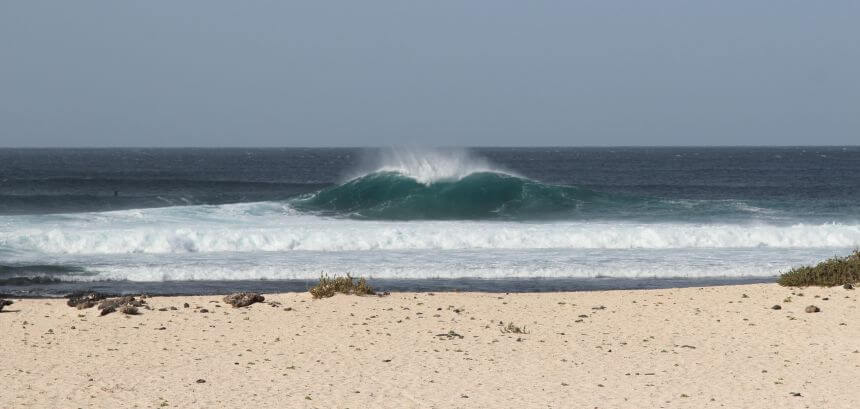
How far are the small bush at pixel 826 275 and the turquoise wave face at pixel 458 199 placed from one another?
15581mm

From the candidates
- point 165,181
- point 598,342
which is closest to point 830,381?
point 598,342

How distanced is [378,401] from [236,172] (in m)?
67.4

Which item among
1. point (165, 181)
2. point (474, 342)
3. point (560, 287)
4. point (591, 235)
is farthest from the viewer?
point (165, 181)

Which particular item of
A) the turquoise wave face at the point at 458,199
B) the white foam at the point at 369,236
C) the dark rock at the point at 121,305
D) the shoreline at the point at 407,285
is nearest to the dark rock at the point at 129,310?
the dark rock at the point at 121,305

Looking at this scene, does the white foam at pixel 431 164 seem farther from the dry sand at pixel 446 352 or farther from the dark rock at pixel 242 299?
the dark rock at pixel 242 299

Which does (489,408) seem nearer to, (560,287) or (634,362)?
(634,362)

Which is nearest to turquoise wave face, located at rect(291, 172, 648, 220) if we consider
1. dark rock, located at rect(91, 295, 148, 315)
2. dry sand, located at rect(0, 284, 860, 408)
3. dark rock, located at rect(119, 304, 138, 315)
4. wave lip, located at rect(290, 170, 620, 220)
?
wave lip, located at rect(290, 170, 620, 220)

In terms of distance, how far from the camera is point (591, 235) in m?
22.6

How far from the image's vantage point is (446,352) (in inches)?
404

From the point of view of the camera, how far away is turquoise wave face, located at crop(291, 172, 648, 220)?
100ft

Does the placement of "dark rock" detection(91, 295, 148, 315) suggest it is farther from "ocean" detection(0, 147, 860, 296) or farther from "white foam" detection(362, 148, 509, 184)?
"white foam" detection(362, 148, 509, 184)

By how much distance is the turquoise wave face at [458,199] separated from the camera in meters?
30.6

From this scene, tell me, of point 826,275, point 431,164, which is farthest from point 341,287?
point 431,164

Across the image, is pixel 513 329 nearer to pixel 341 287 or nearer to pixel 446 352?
pixel 446 352
